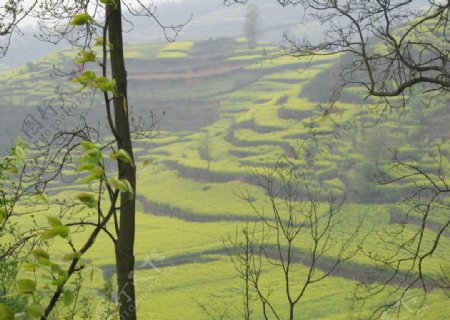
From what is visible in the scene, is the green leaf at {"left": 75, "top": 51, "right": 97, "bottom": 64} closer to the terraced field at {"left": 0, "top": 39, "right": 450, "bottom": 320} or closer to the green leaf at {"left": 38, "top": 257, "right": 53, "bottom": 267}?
the green leaf at {"left": 38, "top": 257, "right": 53, "bottom": 267}

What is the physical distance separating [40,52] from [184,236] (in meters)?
174

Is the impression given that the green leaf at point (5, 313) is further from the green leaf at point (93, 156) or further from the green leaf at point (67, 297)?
the green leaf at point (93, 156)

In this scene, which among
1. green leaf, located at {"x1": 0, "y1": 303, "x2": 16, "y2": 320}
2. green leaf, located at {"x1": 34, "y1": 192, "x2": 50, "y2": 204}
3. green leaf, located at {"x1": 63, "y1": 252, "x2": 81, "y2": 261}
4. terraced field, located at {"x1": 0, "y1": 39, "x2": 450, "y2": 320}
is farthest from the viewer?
terraced field, located at {"x1": 0, "y1": 39, "x2": 450, "y2": 320}

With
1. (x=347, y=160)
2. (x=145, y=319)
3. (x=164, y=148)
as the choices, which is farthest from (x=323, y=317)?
(x=164, y=148)

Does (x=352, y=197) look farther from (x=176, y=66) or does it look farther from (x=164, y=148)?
(x=176, y=66)

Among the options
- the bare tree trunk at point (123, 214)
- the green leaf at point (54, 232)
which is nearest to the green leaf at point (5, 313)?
the green leaf at point (54, 232)

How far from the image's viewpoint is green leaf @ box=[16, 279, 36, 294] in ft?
3.09

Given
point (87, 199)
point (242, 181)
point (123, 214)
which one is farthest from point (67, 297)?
point (242, 181)

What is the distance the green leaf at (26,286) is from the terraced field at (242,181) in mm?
11743

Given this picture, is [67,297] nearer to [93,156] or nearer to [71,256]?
[71,256]

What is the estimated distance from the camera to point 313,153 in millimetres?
43156

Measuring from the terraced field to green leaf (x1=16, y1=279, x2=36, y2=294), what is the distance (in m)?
11.7

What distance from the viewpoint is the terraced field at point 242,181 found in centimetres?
2700

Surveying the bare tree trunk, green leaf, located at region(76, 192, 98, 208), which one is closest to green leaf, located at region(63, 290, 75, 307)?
green leaf, located at region(76, 192, 98, 208)
